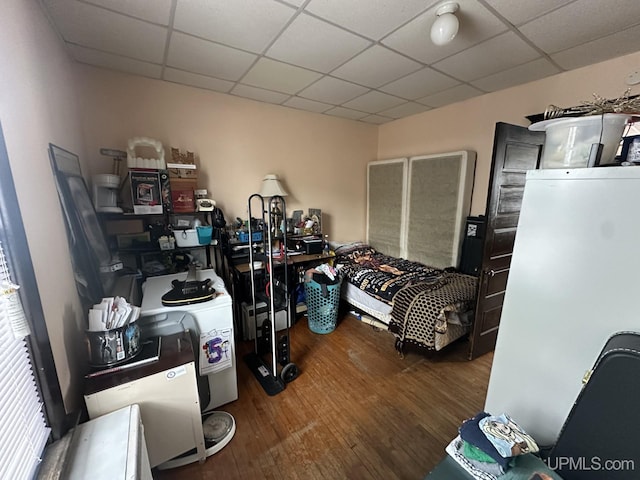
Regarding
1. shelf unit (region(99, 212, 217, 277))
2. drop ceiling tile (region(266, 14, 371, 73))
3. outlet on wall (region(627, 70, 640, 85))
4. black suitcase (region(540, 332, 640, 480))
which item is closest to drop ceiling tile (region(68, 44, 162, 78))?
drop ceiling tile (region(266, 14, 371, 73))

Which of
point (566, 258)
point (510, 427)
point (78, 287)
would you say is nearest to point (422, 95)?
point (566, 258)

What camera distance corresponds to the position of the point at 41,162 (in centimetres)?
117

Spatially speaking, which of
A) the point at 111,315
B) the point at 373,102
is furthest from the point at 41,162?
the point at 373,102

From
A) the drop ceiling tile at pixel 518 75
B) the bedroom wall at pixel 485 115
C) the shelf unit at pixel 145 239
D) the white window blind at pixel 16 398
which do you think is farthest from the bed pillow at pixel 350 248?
the white window blind at pixel 16 398

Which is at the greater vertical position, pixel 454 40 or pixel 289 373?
pixel 454 40

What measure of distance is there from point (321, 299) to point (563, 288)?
2027 mm

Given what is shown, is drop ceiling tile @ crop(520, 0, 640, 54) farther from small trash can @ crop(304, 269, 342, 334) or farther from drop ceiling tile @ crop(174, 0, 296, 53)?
small trash can @ crop(304, 269, 342, 334)

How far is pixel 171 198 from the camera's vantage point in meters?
2.24

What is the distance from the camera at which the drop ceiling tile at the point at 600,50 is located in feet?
5.43

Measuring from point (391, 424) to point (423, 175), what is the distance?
2.66m

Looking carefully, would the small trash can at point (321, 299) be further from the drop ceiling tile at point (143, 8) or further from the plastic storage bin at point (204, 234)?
the drop ceiling tile at point (143, 8)

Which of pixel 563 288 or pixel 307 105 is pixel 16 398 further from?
pixel 307 105

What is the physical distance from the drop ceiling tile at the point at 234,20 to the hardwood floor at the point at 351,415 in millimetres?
2499

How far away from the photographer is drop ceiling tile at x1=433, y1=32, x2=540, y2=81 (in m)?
1.76
